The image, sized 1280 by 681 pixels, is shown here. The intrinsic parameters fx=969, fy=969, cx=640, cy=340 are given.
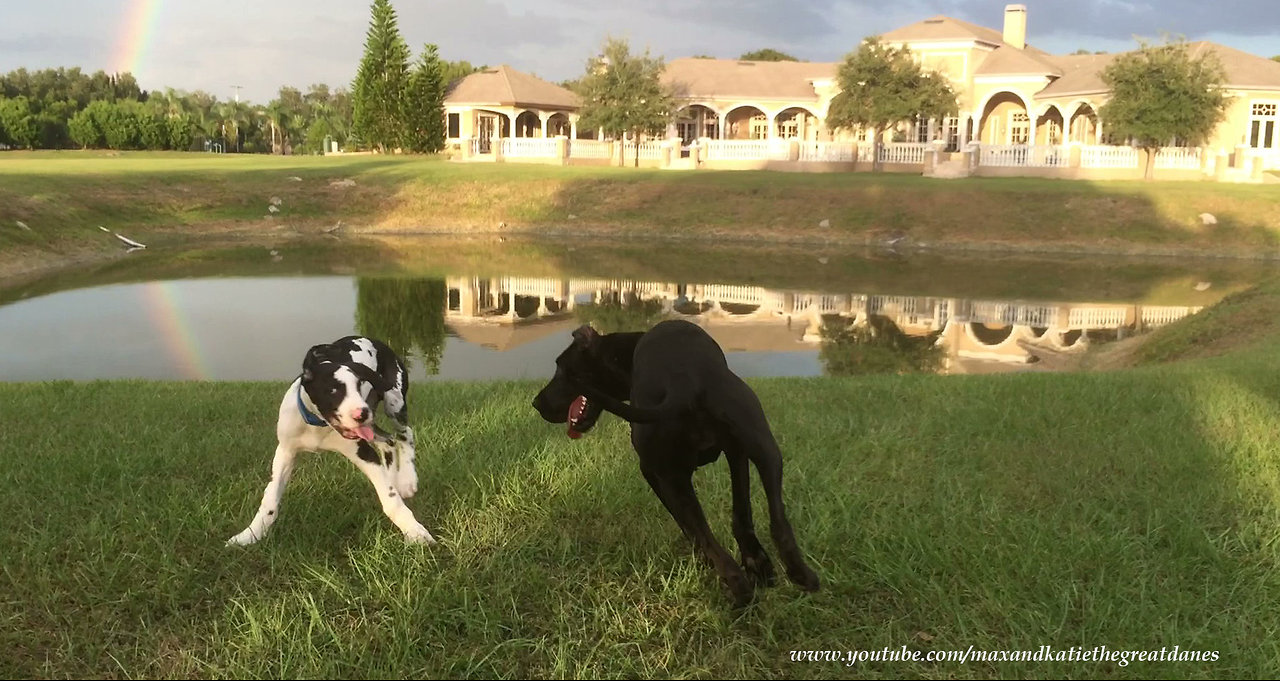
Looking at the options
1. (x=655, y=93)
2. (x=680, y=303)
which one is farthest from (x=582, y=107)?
(x=680, y=303)

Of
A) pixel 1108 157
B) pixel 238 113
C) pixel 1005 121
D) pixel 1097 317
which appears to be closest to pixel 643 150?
pixel 1005 121

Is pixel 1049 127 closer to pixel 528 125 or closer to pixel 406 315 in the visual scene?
pixel 528 125

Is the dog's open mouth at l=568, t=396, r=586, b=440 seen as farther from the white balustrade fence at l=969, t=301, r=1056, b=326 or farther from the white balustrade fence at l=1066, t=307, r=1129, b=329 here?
the white balustrade fence at l=1066, t=307, r=1129, b=329

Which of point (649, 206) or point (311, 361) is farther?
point (649, 206)

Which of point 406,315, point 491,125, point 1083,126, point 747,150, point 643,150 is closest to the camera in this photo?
point 406,315

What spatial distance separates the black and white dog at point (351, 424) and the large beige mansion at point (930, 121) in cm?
3305

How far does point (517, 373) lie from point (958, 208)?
61.5 feet

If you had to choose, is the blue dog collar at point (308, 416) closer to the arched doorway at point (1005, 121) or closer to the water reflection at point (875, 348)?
the water reflection at point (875, 348)

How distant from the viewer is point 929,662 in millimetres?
3135

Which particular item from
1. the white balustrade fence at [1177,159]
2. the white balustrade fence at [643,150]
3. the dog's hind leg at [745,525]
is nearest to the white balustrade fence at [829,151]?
→ the white balustrade fence at [643,150]

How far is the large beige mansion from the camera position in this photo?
113 feet

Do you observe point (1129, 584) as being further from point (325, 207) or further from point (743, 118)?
point (743, 118)

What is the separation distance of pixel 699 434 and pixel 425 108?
4623 cm

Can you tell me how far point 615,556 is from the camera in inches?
153
